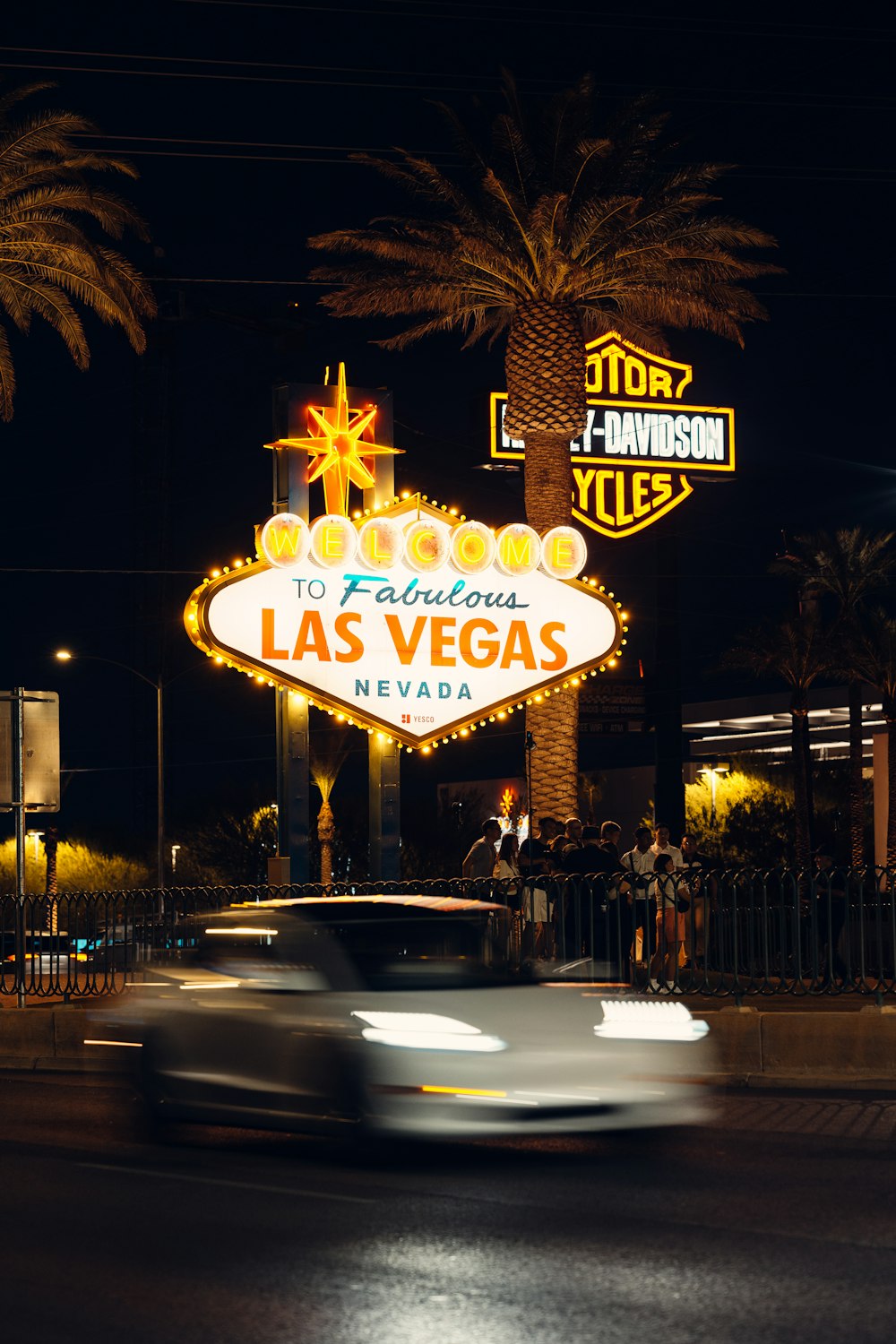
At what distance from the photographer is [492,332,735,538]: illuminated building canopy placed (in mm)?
48938

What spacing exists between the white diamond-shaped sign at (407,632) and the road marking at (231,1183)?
541 inches

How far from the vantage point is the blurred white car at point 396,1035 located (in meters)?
10.1

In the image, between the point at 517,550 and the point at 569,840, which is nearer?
the point at 569,840

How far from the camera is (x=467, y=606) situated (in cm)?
2555

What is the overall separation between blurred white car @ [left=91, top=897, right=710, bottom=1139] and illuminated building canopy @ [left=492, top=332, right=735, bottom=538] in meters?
37.6

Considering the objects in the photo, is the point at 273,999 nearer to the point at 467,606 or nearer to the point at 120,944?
the point at 120,944

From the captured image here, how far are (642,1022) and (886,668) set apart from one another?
4404cm

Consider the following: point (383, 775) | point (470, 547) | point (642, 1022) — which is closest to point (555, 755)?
point (383, 775)

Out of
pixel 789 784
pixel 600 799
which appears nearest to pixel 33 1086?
pixel 789 784

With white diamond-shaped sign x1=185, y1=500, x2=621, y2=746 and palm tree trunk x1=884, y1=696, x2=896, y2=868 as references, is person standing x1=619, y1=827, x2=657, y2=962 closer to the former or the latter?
white diamond-shaped sign x1=185, y1=500, x2=621, y2=746

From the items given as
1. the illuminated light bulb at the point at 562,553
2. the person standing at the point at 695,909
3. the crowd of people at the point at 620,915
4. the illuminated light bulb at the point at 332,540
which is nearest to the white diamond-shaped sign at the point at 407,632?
the illuminated light bulb at the point at 332,540

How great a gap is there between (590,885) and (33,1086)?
5.24 meters

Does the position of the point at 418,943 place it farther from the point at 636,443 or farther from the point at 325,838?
the point at 325,838

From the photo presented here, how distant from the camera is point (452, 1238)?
8219 mm
